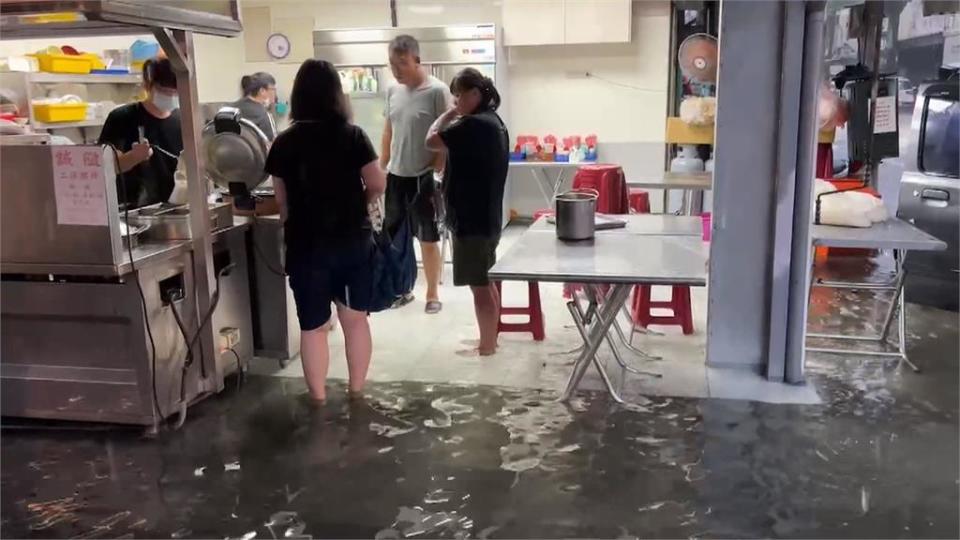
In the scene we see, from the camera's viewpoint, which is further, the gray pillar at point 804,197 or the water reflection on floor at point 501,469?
the gray pillar at point 804,197

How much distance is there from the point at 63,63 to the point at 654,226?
494 cm

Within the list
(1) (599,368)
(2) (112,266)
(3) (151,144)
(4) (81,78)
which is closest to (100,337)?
(2) (112,266)

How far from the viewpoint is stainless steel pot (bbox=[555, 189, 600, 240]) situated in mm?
3723

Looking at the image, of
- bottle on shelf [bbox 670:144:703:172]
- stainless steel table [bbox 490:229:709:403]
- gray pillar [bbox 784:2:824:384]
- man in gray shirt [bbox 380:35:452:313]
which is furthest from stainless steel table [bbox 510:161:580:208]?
gray pillar [bbox 784:2:824:384]

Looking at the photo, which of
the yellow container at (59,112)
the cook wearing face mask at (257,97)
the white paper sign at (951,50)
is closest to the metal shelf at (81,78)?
the yellow container at (59,112)

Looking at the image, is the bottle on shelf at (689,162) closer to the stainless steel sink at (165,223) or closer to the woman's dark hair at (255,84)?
the woman's dark hair at (255,84)

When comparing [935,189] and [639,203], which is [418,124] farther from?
[935,189]

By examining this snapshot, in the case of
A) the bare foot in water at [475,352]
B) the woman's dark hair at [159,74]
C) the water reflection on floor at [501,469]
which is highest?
the woman's dark hair at [159,74]

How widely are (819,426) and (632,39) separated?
17.1 feet

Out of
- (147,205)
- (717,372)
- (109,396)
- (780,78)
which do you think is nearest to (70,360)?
(109,396)

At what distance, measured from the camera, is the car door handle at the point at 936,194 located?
500 cm

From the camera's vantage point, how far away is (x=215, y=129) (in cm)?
386

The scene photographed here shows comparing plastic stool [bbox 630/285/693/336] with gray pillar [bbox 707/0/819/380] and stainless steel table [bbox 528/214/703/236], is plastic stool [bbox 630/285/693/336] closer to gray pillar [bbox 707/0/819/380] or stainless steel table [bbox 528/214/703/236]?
stainless steel table [bbox 528/214/703/236]

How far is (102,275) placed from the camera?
123 inches
